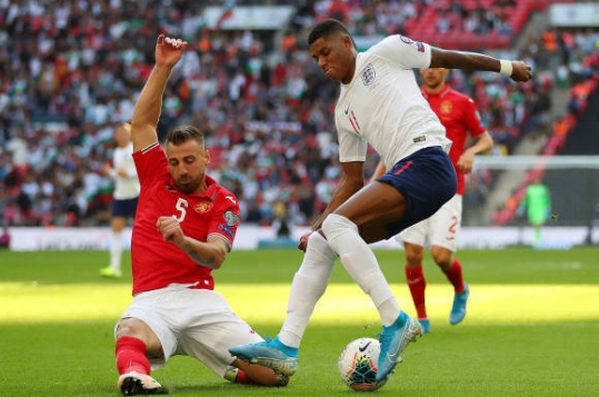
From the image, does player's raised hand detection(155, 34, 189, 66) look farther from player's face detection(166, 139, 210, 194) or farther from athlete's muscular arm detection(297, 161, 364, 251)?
athlete's muscular arm detection(297, 161, 364, 251)

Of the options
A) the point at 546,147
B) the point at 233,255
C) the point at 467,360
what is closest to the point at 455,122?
the point at 467,360

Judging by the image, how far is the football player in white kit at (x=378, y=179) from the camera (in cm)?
562

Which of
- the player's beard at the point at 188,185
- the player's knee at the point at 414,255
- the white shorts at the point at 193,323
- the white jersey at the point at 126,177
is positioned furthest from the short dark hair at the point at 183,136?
the white jersey at the point at 126,177

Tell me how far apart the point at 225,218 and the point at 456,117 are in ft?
13.8

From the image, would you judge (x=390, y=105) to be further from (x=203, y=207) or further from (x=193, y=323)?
(x=193, y=323)

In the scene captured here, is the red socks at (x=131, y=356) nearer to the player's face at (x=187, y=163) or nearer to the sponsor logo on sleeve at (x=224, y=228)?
the sponsor logo on sleeve at (x=224, y=228)

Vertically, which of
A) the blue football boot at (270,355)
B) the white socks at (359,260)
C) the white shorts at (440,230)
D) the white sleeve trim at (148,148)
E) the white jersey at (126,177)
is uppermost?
the white sleeve trim at (148,148)

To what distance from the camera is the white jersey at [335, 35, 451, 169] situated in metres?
5.96

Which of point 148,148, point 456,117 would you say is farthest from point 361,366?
point 456,117

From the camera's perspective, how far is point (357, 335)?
28.6 feet

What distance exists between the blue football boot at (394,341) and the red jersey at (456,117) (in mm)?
4040

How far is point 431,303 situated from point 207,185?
6.28m

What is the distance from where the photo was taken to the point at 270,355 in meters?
5.58

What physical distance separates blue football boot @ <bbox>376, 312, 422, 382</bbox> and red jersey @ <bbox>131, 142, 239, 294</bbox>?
1077mm
